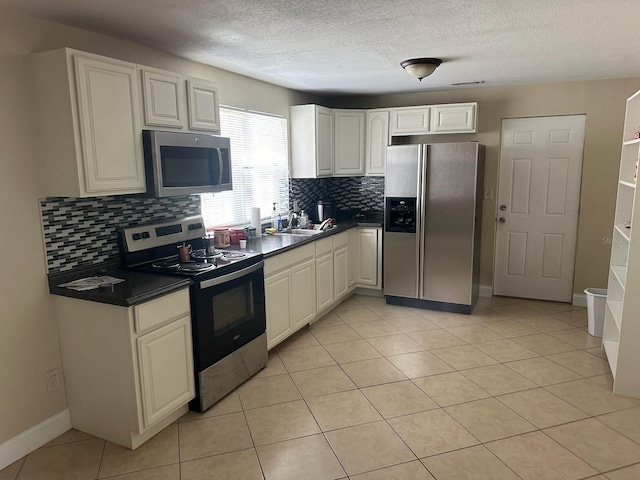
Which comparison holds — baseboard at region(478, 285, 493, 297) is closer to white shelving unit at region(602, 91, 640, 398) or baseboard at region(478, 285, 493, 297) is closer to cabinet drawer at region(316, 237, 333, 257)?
white shelving unit at region(602, 91, 640, 398)

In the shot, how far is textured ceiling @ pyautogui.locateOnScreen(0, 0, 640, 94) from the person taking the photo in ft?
7.04

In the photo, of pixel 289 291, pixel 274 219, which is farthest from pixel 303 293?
pixel 274 219

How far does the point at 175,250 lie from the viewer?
121 inches

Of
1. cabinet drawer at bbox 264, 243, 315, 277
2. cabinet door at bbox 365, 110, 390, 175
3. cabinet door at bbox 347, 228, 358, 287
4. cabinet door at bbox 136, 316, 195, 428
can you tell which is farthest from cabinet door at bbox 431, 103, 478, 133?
cabinet door at bbox 136, 316, 195, 428

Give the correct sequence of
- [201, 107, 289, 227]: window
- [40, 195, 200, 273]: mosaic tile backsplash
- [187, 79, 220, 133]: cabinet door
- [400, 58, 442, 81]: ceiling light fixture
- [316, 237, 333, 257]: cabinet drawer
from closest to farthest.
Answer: [40, 195, 200, 273]: mosaic tile backsplash, [187, 79, 220, 133]: cabinet door, [400, 58, 442, 81]: ceiling light fixture, [201, 107, 289, 227]: window, [316, 237, 333, 257]: cabinet drawer

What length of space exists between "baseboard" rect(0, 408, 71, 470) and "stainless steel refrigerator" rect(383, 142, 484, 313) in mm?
3149

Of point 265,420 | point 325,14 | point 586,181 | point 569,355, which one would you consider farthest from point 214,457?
point 586,181

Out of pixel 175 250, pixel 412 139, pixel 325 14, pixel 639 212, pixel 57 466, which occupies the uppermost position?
pixel 325 14

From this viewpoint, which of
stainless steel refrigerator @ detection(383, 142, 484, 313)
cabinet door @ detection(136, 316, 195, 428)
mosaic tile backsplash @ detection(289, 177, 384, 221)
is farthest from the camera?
mosaic tile backsplash @ detection(289, 177, 384, 221)

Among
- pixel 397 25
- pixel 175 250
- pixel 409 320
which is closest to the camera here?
pixel 397 25

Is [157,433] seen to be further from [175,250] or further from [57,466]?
[175,250]

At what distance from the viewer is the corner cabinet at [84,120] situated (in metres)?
2.17

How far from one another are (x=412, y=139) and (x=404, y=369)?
281 cm

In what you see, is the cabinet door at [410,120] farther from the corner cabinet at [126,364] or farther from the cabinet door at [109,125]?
the corner cabinet at [126,364]
